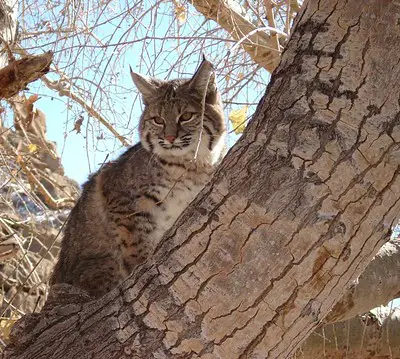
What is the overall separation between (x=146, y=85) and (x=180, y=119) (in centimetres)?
33

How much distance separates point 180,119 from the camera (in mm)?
4578

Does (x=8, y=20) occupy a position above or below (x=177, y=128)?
above

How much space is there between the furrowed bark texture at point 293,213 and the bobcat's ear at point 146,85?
7.86 feet

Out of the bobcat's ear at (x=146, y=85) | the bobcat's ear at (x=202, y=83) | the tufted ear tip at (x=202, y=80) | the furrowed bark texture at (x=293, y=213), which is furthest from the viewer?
the bobcat's ear at (x=146, y=85)

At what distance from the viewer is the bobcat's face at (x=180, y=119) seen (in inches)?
179

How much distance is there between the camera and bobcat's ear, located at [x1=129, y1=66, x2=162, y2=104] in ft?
14.3

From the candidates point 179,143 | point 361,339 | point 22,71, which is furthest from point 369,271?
point 22,71

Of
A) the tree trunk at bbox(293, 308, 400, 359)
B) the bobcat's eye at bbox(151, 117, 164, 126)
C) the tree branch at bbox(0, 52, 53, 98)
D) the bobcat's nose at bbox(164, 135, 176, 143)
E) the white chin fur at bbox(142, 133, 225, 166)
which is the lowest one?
the tree trunk at bbox(293, 308, 400, 359)

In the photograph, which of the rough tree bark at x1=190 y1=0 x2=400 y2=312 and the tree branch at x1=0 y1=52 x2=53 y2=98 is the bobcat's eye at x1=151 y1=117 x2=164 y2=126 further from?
the tree branch at x1=0 y1=52 x2=53 y2=98

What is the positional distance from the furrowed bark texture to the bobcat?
2.33 meters

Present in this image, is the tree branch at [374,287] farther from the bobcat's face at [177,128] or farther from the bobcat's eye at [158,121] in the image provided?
the bobcat's eye at [158,121]

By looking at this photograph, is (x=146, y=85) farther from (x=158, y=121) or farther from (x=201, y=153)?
(x=201, y=153)

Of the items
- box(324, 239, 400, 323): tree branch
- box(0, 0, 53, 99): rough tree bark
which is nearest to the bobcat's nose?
box(0, 0, 53, 99): rough tree bark

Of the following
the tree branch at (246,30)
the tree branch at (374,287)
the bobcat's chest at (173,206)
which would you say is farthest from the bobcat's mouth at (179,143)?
the tree branch at (374,287)
